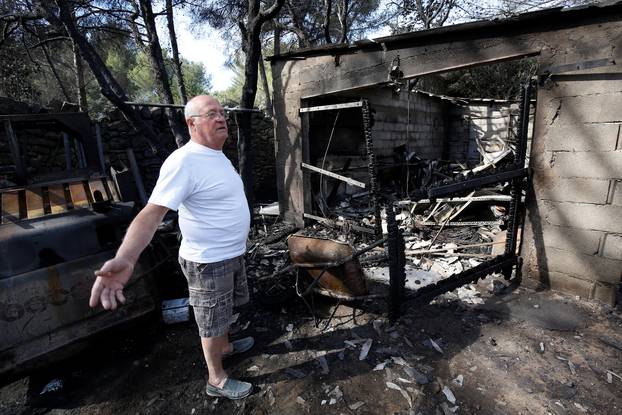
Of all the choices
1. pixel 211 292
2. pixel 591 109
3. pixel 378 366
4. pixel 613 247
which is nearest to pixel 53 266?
pixel 211 292

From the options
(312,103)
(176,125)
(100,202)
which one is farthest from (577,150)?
(176,125)

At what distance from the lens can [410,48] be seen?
4242mm

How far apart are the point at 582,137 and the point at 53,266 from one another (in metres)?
5.08

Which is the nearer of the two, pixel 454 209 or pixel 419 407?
pixel 419 407

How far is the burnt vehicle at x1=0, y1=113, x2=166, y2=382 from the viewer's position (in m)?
2.30

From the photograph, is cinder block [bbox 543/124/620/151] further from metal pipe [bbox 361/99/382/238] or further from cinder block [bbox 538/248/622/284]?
metal pipe [bbox 361/99/382/238]

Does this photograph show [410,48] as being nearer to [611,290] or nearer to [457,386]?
[611,290]

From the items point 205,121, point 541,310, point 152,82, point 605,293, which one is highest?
point 152,82

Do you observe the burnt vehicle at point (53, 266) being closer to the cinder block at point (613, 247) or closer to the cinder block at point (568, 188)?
the cinder block at point (568, 188)

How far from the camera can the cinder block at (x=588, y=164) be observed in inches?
121

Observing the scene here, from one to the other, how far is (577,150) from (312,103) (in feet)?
14.3

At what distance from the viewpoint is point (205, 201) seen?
2066 mm

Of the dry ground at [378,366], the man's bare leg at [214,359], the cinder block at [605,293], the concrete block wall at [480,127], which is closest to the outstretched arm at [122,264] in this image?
the man's bare leg at [214,359]

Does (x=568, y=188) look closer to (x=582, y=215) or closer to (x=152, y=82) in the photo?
(x=582, y=215)
